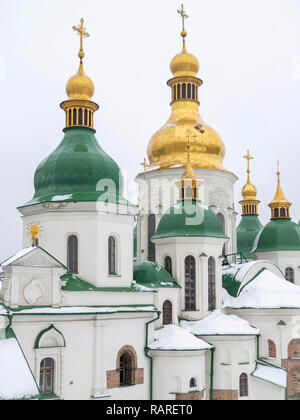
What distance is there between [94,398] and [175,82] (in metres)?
18.9

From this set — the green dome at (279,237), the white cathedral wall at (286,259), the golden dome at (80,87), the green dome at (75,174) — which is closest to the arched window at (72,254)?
the green dome at (75,174)

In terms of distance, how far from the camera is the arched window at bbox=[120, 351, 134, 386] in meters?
19.4

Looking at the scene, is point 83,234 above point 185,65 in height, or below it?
below

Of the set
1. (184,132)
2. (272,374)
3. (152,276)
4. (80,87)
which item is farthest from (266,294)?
(80,87)

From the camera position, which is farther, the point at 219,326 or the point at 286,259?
the point at 286,259

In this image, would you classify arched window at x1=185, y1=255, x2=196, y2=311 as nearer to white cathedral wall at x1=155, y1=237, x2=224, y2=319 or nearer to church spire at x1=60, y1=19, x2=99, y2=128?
white cathedral wall at x1=155, y1=237, x2=224, y2=319

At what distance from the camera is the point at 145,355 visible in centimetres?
1983

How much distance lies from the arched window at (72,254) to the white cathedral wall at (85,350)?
203cm

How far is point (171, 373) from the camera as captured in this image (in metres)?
19.7

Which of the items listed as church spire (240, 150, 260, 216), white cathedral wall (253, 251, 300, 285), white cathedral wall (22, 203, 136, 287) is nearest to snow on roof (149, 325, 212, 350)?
white cathedral wall (22, 203, 136, 287)

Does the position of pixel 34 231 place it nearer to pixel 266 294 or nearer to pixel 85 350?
pixel 85 350

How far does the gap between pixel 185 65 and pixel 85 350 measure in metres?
18.5

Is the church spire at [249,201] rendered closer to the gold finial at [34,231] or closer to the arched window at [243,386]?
the arched window at [243,386]
